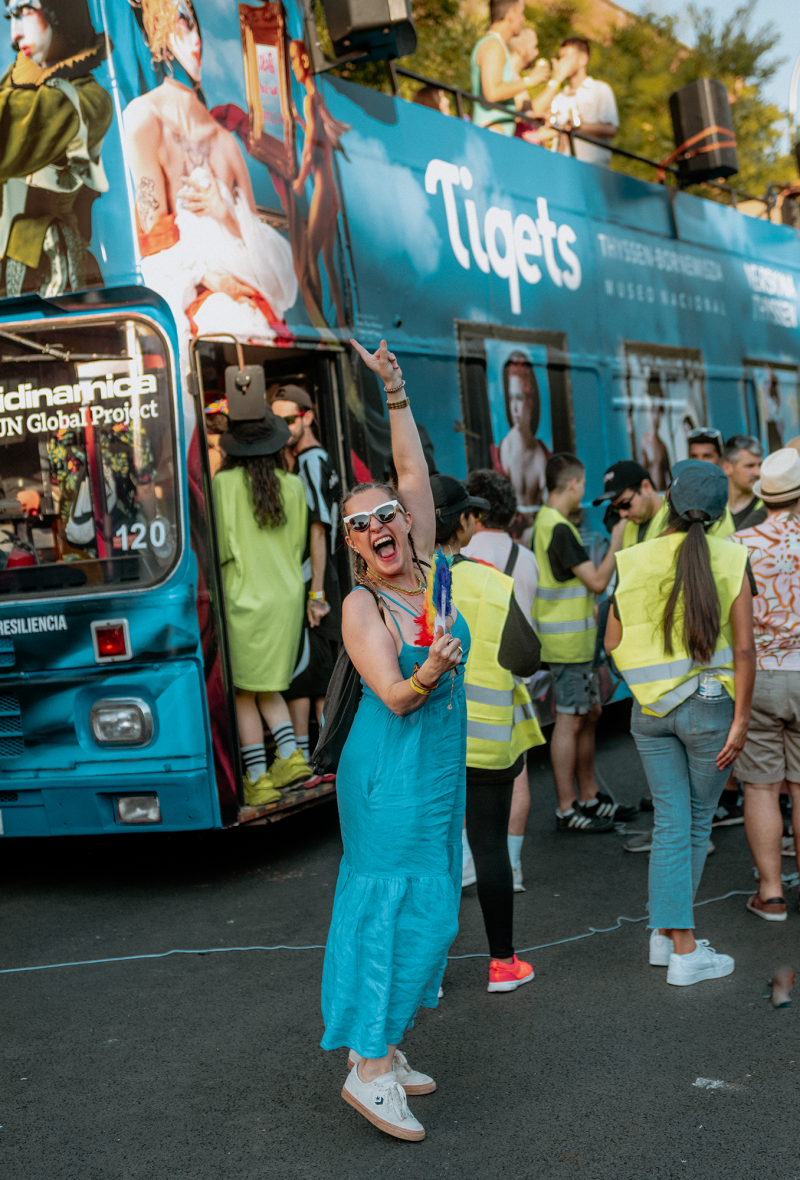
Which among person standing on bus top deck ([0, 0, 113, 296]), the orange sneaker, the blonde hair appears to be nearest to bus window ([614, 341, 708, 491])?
the blonde hair

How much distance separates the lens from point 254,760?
5789mm

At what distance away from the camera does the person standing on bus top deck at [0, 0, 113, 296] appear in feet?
17.6

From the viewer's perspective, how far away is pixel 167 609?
540 cm

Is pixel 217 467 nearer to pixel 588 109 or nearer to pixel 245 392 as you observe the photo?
pixel 245 392

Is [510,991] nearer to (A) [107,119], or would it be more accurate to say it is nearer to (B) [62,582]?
(B) [62,582]

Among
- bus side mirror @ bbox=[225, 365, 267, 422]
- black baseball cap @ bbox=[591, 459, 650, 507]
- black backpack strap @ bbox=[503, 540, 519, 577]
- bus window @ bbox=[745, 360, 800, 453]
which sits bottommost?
black backpack strap @ bbox=[503, 540, 519, 577]

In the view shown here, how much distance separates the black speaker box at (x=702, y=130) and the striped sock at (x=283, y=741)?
6815mm

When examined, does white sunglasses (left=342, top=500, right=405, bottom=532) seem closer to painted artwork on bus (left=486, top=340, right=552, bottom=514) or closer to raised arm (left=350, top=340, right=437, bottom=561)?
raised arm (left=350, top=340, right=437, bottom=561)

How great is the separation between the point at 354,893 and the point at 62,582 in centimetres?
265

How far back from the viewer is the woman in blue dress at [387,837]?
3367mm

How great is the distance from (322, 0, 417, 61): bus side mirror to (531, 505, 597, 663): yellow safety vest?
7.75 ft

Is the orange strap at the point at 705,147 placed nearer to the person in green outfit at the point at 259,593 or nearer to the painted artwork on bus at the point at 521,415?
the painted artwork on bus at the point at 521,415

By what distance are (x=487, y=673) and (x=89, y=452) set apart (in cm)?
209

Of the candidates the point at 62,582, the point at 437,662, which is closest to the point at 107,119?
the point at 62,582
